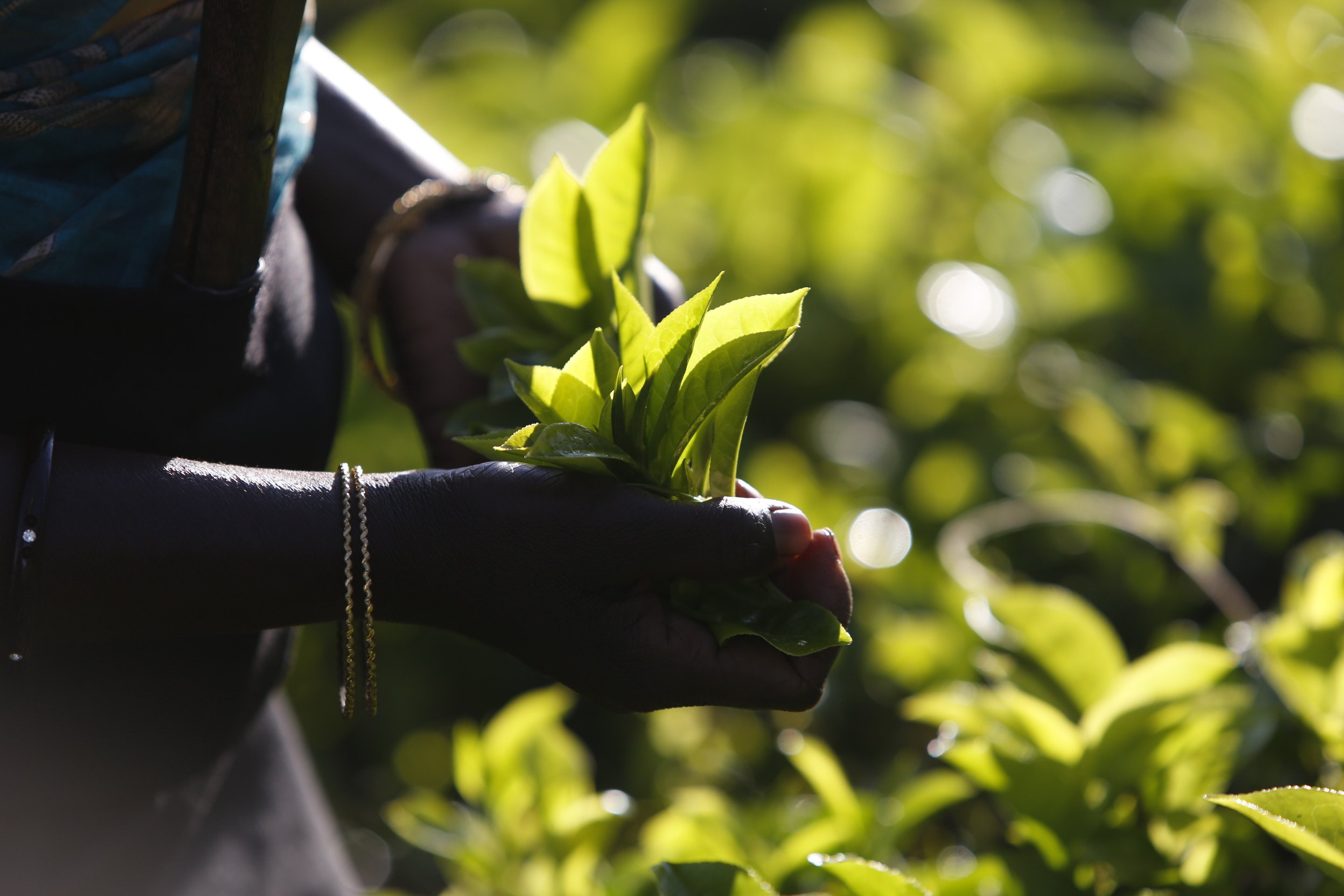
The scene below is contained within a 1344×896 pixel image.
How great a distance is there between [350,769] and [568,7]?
3009 millimetres

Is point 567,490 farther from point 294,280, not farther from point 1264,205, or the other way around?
point 1264,205

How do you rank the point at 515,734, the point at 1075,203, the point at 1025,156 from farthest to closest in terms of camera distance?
the point at 1025,156 < the point at 1075,203 < the point at 515,734

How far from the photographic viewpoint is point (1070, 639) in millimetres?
1216

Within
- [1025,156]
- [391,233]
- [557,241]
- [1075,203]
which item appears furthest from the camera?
[1025,156]

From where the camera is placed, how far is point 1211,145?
2.28m

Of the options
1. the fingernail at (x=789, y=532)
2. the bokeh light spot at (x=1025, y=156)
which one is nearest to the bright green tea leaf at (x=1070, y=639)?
the fingernail at (x=789, y=532)

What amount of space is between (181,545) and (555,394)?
281 mm

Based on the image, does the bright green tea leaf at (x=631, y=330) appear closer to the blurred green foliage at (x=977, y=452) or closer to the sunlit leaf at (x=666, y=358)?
the sunlit leaf at (x=666, y=358)

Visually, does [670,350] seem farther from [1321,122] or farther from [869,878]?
[1321,122]

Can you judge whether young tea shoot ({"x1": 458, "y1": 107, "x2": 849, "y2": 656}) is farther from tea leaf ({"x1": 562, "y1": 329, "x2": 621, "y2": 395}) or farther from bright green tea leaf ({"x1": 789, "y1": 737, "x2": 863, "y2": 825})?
bright green tea leaf ({"x1": 789, "y1": 737, "x2": 863, "y2": 825})

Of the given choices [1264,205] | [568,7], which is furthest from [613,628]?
[568,7]

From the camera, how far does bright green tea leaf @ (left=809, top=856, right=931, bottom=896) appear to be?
2.91 feet

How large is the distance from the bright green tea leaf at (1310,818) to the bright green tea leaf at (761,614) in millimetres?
326

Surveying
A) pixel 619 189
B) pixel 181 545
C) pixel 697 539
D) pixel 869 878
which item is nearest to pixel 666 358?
pixel 697 539
